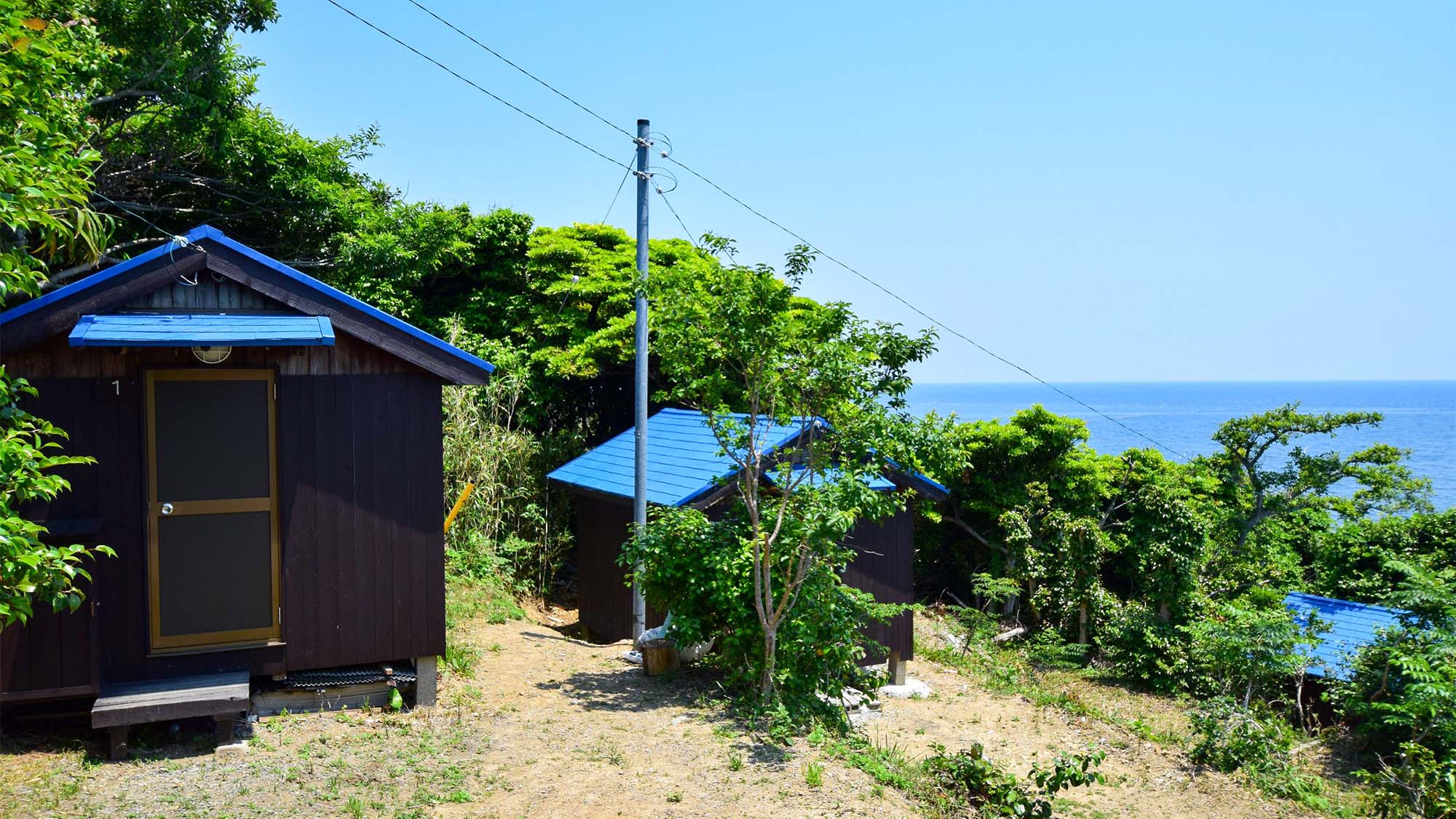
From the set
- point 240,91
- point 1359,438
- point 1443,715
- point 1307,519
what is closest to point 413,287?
point 240,91

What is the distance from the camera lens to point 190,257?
647cm

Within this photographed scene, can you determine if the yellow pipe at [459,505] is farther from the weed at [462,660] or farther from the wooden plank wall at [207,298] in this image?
the wooden plank wall at [207,298]

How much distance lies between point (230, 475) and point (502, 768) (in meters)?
2.95

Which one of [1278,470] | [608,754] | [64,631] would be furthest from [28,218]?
[1278,470]

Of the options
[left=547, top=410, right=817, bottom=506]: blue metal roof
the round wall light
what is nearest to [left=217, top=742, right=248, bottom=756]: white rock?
the round wall light

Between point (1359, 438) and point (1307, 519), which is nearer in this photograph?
point (1307, 519)

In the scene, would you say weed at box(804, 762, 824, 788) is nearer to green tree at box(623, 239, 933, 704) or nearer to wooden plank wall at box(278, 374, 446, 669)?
green tree at box(623, 239, 933, 704)

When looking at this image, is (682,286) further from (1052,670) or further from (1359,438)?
(1359,438)

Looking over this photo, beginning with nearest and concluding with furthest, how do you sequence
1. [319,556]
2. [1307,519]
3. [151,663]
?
[151,663]
[319,556]
[1307,519]

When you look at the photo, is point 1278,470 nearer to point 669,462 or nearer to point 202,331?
point 669,462

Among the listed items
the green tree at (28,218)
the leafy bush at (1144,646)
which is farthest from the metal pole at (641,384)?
the leafy bush at (1144,646)

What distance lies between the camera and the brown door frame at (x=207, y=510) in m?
6.52

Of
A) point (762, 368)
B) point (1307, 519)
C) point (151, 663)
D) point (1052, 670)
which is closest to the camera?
point (151, 663)

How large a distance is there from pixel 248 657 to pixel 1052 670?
12810mm
